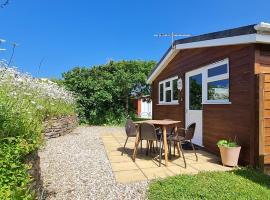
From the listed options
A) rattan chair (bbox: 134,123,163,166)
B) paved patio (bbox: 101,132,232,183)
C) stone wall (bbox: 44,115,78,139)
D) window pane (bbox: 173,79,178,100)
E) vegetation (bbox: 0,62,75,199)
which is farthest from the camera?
window pane (bbox: 173,79,178,100)

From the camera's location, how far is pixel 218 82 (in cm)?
642

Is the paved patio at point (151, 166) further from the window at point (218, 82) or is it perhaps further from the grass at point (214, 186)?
the window at point (218, 82)

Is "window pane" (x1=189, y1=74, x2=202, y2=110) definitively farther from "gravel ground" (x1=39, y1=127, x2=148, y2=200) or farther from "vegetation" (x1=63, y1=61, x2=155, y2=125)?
"vegetation" (x1=63, y1=61, x2=155, y2=125)

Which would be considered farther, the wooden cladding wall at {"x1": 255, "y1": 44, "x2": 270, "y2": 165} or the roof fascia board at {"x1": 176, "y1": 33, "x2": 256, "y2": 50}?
the roof fascia board at {"x1": 176, "y1": 33, "x2": 256, "y2": 50}

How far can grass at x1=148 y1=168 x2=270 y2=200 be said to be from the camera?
139 inches

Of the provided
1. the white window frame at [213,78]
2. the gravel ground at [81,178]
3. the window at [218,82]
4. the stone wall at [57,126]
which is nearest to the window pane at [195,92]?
the white window frame at [213,78]

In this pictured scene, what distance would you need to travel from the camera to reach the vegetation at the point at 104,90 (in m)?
15.9

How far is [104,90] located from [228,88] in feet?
36.1

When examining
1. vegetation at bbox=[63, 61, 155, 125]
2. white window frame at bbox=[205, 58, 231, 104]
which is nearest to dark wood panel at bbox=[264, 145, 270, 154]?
white window frame at bbox=[205, 58, 231, 104]

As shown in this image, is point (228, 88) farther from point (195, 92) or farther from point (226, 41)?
point (195, 92)

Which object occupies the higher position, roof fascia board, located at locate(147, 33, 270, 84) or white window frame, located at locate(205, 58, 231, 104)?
roof fascia board, located at locate(147, 33, 270, 84)

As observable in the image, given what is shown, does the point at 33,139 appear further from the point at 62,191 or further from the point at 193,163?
the point at 193,163

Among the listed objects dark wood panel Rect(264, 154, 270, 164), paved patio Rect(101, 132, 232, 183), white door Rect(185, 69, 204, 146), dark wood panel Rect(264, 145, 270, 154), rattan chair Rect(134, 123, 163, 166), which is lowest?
paved patio Rect(101, 132, 232, 183)

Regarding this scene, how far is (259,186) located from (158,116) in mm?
8593
